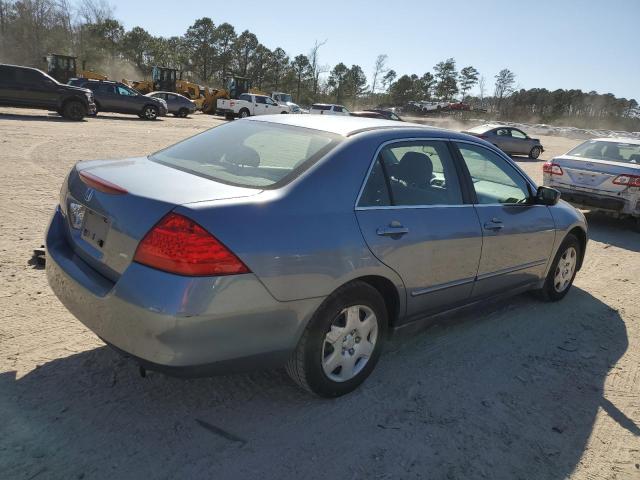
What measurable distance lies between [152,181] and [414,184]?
66.6 inches

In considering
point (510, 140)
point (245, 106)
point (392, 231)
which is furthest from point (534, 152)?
point (392, 231)

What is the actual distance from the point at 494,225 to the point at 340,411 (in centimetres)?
184

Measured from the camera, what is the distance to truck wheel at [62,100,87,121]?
19500 millimetres

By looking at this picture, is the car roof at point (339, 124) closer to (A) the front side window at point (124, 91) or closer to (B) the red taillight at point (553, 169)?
(B) the red taillight at point (553, 169)

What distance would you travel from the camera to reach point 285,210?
2.59 metres

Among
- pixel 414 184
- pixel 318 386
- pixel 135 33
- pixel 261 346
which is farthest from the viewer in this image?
pixel 135 33

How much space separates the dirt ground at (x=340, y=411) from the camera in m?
2.50

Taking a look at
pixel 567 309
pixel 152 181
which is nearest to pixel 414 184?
pixel 152 181

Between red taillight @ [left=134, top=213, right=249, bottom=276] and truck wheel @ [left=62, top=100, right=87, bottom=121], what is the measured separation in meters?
19.8

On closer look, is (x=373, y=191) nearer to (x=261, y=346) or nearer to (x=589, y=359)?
(x=261, y=346)

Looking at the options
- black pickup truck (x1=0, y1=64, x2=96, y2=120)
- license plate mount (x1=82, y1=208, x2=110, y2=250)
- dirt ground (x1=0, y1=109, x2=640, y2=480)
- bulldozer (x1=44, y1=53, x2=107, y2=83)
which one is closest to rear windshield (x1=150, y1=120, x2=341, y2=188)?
license plate mount (x1=82, y1=208, x2=110, y2=250)

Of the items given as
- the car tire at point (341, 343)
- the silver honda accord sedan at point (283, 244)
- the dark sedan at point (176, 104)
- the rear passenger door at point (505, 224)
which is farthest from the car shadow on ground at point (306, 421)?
the dark sedan at point (176, 104)

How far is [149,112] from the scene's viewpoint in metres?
25.2

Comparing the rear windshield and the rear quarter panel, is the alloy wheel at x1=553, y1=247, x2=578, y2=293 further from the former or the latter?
the rear windshield
